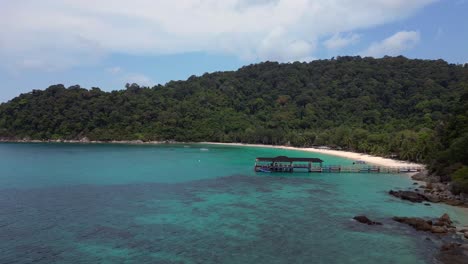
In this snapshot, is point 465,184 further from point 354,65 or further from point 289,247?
point 354,65

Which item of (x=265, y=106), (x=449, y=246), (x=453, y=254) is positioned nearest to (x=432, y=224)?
(x=449, y=246)

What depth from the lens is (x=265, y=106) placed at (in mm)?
142000

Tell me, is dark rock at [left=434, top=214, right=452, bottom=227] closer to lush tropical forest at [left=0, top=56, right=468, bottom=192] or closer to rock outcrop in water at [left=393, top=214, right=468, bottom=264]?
rock outcrop in water at [left=393, top=214, right=468, bottom=264]

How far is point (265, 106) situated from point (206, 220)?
11758 centimetres

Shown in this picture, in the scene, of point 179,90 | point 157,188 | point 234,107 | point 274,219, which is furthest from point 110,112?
point 274,219

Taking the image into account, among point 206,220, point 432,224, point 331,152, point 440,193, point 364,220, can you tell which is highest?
point 331,152

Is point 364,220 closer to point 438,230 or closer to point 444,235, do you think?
point 438,230

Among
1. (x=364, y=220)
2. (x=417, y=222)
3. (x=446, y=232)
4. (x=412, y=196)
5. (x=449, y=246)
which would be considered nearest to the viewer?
(x=449, y=246)

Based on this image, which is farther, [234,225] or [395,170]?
[395,170]

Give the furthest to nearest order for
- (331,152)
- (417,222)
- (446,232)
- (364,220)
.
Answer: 1. (331,152)
2. (364,220)
3. (417,222)
4. (446,232)

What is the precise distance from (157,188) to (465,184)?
2920cm

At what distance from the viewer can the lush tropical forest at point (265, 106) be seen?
112 meters

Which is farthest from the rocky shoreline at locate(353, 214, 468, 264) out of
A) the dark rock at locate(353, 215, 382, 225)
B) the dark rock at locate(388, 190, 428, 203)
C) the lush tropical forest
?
the lush tropical forest

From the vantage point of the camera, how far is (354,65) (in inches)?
5650
